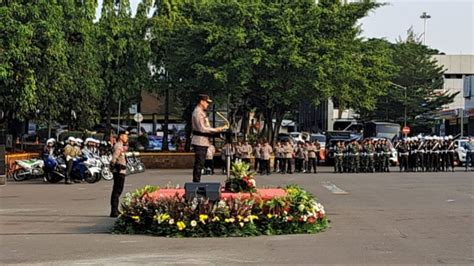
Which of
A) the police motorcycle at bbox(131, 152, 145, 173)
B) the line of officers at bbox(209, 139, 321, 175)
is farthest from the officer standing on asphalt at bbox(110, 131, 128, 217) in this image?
the police motorcycle at bbox(131, 152, 145, 173)

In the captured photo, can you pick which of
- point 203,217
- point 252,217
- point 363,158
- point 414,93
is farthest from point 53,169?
point 414,93

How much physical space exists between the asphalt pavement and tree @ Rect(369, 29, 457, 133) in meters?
56.1

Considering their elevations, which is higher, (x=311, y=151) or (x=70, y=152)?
(x=311, y=151)

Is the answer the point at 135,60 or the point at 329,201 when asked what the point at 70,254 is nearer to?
the point at 329,201

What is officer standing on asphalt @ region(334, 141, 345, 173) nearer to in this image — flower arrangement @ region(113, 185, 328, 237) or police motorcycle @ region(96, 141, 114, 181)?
police motorcycle @ region(96, 141, 114, 181)

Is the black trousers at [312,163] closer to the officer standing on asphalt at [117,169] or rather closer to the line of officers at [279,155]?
the line of officers at [279,155]

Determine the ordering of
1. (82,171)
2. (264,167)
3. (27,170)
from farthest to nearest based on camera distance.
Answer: (264,167) → (27,170) → (82,171)

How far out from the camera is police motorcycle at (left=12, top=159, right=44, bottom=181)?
3216 cm

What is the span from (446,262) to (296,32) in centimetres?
3204

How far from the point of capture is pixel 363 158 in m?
38.2

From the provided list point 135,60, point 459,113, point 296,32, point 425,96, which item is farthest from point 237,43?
point 425,96

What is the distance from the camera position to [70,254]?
38.8 ft

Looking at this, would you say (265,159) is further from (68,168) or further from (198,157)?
(198,157)

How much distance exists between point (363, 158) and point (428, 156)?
305 centimetres
